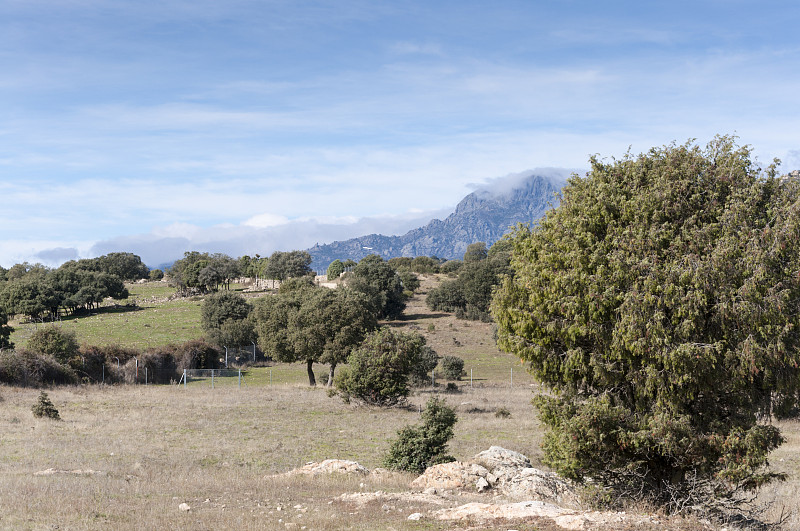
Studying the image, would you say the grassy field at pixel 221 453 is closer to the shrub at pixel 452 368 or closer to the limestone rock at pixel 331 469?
the limestone rock at pixel 331 469

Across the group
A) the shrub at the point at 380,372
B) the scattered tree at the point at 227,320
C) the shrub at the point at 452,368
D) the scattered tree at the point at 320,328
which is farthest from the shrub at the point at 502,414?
the scattered tree at the point at 227,320

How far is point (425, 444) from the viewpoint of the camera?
19.1 m

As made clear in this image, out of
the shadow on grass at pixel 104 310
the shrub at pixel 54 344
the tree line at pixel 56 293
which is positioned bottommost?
the shrub at pixel 54 344

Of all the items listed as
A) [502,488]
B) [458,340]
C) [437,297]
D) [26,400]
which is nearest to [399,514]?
[502,488]

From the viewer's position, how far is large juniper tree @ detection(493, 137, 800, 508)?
36.0 feet

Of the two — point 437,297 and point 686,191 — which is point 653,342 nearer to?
point 686,191

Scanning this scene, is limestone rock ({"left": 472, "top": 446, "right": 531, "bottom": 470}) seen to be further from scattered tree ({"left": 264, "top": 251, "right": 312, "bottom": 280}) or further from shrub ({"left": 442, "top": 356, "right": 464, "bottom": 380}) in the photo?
scattered tree ({"left": 264, "top": 251, "right": 312, "bottom": 280})

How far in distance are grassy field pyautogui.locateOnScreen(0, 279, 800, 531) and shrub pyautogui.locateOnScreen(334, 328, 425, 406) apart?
1.09m

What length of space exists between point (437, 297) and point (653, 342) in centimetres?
8648

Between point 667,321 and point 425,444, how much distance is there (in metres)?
9.79

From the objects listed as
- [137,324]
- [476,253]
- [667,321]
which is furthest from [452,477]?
[476,253]

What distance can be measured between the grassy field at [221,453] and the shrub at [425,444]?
121 centimetres

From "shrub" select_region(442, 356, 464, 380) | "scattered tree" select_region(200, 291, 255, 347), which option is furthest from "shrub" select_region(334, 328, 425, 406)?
"scattered tree" select_region(200, 291, 255, 347)

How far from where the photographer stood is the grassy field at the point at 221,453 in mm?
11977
